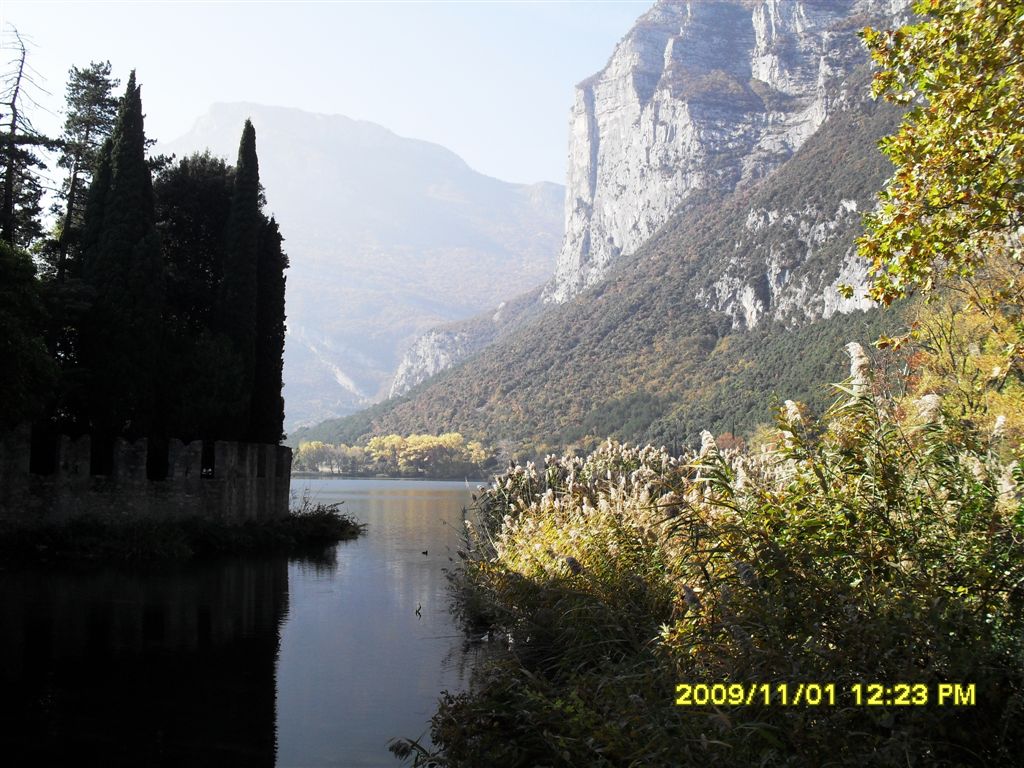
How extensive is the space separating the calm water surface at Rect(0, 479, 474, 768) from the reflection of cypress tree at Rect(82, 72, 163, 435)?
5099 millimetres

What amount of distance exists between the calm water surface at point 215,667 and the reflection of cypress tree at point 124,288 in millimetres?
5099

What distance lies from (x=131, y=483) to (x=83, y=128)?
14.3 m

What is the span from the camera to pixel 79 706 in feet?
27.1

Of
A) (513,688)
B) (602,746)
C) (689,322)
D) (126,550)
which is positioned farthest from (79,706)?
(689,322)

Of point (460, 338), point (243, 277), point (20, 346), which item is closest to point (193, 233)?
point (243, 277)

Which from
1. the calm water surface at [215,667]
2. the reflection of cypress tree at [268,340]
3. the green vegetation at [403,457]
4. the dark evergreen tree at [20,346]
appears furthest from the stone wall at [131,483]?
A: the green vegetation at [403,457]

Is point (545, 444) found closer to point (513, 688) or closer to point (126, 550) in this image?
point (126, 550)

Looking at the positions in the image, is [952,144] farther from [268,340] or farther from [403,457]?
[403,457]

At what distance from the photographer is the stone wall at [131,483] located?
19766mm

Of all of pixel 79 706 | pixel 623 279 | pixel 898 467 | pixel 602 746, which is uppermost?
pixel 623 279

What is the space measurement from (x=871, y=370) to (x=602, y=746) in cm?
320

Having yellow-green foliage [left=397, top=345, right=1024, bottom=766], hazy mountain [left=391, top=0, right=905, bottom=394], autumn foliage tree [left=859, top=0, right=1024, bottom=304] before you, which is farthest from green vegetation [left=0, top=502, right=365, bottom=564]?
hazy mountain [left=391, top=0, right=905, bottom=394]

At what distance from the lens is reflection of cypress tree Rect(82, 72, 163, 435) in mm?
21562

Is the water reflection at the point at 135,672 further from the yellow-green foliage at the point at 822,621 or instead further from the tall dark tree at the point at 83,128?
the tall dark tree at the point at 83,128
